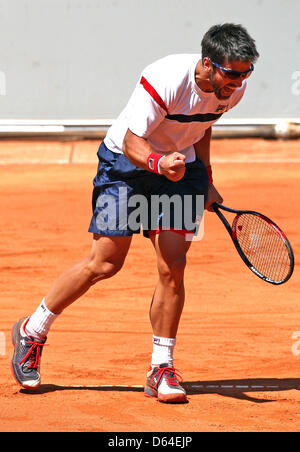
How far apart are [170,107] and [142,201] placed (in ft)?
1.56

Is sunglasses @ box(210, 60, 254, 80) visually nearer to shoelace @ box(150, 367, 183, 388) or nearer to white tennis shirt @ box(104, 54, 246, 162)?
white tennis shirt @ box(104, 54, 246, 162)

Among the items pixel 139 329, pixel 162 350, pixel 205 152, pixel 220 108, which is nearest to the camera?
pixel 220 108

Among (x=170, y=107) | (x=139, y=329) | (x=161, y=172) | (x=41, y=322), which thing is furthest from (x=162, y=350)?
(x=139, y=329)

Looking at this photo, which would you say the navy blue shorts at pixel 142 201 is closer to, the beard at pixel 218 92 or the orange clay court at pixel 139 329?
the beard at pixel 218 92

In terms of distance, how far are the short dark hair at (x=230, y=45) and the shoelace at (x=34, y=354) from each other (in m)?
1.59

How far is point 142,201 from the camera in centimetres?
430

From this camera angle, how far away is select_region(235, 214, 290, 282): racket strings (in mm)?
4426

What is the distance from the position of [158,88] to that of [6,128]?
815cm

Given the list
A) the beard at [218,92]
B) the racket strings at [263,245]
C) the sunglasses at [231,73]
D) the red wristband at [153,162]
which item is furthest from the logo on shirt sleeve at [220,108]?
the racket strings at [263,245]

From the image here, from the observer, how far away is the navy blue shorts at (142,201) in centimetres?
426

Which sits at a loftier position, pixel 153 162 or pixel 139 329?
pixel 153 162

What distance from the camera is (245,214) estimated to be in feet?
15.2

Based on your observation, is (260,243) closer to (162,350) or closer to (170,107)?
(162,350)

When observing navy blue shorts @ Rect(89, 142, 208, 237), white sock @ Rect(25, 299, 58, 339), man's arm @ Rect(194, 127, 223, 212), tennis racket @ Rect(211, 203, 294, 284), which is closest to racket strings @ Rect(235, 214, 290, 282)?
tennis racket @ Rect(211, 203, 294, 284)
